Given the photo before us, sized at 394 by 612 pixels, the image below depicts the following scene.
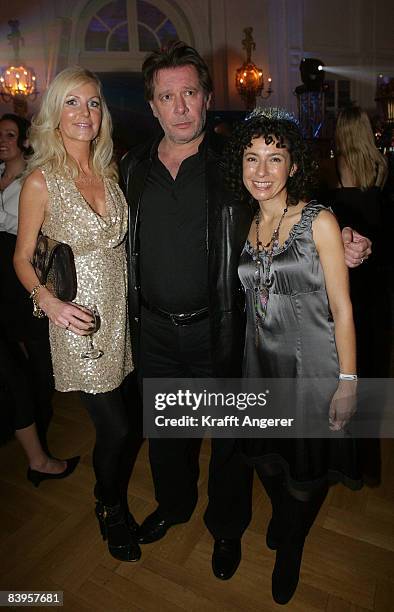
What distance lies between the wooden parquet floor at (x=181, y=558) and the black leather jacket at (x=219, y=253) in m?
0.84

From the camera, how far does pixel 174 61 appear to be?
69.9 inches

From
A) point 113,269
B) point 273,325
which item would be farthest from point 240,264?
point 113,269

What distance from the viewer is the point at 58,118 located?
1.69 metres

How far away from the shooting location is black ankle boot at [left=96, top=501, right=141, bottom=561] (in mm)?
1923

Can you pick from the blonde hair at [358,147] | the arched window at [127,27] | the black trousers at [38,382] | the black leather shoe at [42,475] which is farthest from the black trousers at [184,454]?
the arched window at [127,27]

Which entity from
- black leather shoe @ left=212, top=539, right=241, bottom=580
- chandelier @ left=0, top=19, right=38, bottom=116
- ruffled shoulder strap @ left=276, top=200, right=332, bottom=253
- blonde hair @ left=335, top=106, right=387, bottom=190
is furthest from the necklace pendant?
chandelier @ left=0, top=19, right=38, bottom=116

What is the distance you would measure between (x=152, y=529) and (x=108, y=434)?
599 millimetres

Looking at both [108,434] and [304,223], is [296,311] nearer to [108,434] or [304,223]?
[304,223]

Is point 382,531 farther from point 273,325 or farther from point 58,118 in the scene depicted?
point 58,118

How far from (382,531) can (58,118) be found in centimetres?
225

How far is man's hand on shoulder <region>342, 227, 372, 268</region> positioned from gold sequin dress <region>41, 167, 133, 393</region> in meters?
0.85

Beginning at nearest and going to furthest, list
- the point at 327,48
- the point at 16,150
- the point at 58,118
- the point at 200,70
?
the point at 58,118, the point at 200,70, the point at 16,150, the point at 327,48

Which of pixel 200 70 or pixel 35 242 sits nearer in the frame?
pixel 35 242

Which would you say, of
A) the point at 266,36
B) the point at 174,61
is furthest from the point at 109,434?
the point at 266,36
